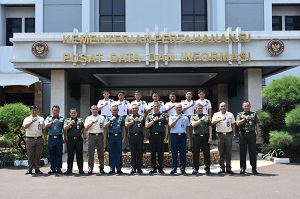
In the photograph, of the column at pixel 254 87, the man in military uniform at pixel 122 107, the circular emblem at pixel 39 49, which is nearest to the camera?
the man in military uniform at pixel 122 107

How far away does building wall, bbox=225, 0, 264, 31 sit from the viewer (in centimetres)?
2097

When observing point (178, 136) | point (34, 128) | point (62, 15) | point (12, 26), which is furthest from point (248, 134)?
point (12, 26)

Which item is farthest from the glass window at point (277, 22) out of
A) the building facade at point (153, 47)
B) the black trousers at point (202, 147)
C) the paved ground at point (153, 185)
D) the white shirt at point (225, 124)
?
the black trousers at point (202, 147)

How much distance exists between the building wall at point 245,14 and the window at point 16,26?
37.6 feet

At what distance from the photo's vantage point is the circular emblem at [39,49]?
14125 mm

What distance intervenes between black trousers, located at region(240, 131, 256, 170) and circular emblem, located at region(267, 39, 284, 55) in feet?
17.0

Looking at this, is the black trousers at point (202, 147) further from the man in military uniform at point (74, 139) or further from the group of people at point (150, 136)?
the man in military uniform at point (74, 139)

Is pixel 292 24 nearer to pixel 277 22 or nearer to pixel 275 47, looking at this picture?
pixel 277 22

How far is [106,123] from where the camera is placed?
1015cm

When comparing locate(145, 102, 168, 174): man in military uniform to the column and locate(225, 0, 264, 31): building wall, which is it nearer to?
the column

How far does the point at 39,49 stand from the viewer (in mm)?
14133

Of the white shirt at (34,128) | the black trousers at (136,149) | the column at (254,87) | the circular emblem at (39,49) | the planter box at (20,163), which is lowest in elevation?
the planter box at (20,163)

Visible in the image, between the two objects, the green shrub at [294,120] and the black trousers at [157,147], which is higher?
the green shrub at [294,120]

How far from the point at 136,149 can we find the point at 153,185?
1898 millimetres
